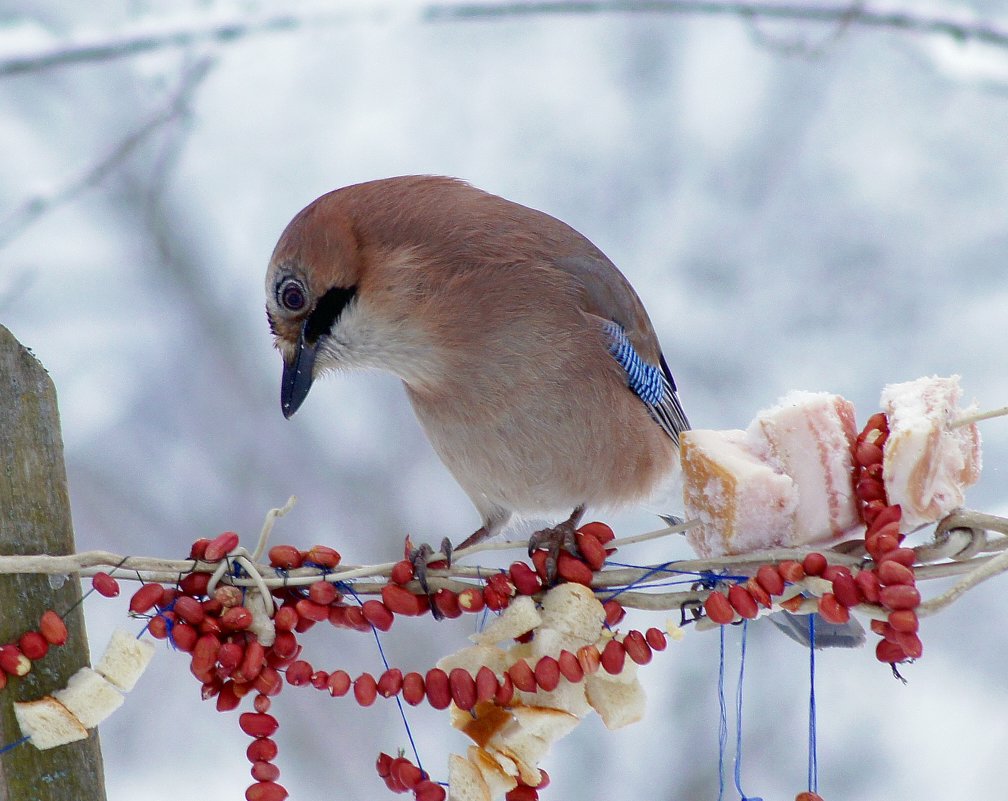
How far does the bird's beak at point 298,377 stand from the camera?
1365 mm

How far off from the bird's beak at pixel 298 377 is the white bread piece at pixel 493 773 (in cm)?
57

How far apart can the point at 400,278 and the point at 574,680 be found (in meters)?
0.62

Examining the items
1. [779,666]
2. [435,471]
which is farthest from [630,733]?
[435,471]

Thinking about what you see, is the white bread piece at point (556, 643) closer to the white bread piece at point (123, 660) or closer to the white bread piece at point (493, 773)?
the white bread piece at point (493, 773)

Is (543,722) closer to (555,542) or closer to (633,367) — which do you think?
(555,542)

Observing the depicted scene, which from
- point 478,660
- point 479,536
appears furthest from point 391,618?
point 479,536

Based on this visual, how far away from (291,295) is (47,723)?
0.65m

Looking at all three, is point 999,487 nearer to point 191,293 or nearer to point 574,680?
point 574,680

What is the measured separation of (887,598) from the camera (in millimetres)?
842

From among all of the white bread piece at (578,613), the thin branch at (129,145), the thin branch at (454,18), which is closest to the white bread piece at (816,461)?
the white bread piece at (578,613)

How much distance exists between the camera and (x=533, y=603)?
99 cm

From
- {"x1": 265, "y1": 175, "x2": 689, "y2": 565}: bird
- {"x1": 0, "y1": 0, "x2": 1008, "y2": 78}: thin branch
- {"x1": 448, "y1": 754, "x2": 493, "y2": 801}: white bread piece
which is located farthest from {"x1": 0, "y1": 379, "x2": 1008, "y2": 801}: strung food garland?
{"x1": 0, "y1": 0, "x2": 1008, "y2": 78}: thin branch

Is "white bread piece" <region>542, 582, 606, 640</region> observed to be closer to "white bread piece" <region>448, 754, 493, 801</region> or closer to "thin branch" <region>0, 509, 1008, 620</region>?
"thin branch" <region>0, 509, 1008, 620</region>

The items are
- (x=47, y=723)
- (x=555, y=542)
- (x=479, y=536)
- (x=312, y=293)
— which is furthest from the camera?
(x=479, y=536)
